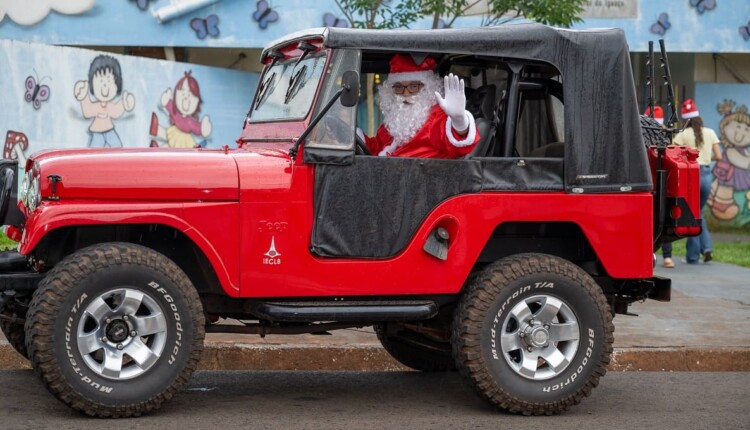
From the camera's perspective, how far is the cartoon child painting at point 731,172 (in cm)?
2036

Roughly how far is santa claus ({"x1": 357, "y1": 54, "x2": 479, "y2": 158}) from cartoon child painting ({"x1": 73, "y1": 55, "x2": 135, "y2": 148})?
33.4 ft

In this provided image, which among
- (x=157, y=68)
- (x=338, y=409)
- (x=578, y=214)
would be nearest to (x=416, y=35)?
(x=578, y=214)

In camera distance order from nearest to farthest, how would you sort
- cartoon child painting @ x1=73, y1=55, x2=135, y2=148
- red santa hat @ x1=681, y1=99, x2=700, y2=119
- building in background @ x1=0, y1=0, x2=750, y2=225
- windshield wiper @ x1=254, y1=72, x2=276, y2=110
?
1. windshield wiper @ x1=254, y1=72, x2=276, y2=110
2. red santa hat @ x1=681, y1=99, x2=700, y2=119
3. building in background @ x1=0, y1=0, x2=750, y2=225
4. cartoon child painting @ x1=73, y1=55, x2=135, y2=148

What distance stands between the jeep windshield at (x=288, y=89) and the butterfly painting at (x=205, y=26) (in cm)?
1110

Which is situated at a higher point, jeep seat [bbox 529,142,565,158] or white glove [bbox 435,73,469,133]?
white glove [bbox 435,73,469,133]

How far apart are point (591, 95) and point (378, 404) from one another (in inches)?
78.6

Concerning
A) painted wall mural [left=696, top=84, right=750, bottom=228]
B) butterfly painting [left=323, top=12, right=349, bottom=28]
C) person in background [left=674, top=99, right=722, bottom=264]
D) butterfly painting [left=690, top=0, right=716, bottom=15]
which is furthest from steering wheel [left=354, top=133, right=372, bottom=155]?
painted wall mural [left=696, top=84, right=750, bottom=228]

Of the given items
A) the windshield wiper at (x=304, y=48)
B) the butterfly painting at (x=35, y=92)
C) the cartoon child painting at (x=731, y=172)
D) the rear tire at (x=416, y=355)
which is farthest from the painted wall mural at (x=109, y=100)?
the windshield wiper at (x=304, y=48)

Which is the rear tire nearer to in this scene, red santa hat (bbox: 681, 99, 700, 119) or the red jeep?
the red jeep

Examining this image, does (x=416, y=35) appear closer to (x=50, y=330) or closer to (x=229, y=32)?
(x=50, y=330)

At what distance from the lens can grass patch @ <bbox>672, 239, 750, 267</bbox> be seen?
14.9 metres

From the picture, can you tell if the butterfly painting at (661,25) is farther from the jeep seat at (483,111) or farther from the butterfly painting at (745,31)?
the jeep seat at (483,111)

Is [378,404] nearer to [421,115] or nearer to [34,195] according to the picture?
[421,115]

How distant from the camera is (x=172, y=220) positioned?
5.88 meters
